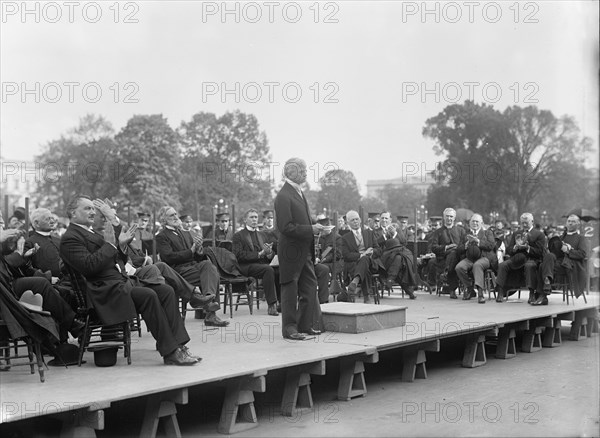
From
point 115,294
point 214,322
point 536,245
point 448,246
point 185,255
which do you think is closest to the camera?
point 115,294

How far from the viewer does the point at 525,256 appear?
11.1 meters

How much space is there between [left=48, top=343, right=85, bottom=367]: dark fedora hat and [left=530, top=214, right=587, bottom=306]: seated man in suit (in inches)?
270

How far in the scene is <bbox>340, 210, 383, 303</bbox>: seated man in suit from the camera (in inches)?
438

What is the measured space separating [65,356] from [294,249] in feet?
7.62

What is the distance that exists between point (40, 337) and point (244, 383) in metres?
1.56

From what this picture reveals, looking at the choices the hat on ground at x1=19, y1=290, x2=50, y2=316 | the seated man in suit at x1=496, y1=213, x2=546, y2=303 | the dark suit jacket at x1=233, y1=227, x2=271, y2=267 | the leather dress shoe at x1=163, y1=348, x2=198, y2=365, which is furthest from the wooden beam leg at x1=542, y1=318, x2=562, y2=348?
the hat on ground at x1=19, y1=290, x2=50, y2=316

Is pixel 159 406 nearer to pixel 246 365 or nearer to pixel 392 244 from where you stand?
pixel 246 365

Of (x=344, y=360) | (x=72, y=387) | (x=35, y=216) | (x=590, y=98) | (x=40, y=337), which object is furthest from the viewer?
(x=35, y=216)

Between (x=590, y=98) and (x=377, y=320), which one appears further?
(x=377, y=320)

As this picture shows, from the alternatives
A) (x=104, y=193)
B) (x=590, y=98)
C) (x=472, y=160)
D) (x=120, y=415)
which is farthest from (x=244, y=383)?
(x=104, y=193)

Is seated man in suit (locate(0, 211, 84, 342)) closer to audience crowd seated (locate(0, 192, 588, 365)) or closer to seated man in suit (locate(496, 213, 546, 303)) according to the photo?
audience crowd seated (locate(0, 192, 588, 365))

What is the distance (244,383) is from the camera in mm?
5562

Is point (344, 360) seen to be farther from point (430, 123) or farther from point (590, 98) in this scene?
point (430, 123)

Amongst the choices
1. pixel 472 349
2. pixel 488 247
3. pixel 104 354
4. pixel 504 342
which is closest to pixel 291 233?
pixel 104 354
